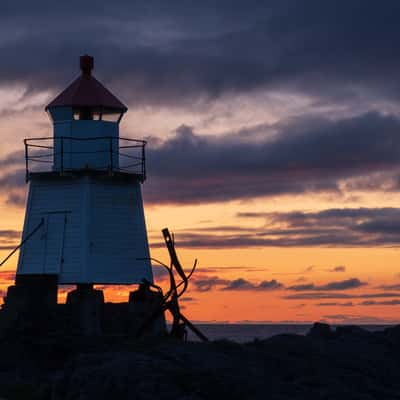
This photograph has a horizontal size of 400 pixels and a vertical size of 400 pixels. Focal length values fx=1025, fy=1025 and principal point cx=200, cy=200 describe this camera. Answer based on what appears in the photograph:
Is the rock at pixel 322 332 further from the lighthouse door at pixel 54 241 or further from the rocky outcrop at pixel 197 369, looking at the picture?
the lighthouse door at pixel 54 241

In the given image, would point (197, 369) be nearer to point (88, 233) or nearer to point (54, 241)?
point (88, 233)

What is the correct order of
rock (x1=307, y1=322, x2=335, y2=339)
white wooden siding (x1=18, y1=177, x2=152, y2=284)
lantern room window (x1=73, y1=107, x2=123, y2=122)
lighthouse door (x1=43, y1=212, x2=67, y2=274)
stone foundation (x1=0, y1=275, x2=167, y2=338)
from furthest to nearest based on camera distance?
rock (x1=307, y1=322, x2=335, y2=339), lantern room window (x1=73, y1=107, x2=123, y2=122), lighthouse door (x1=43, y1=212, x2=67, y2=274), white wooden siding (x1=18, y1=177, x2=152, y2=284), stone foundation (x1=0, y1=275, x2=167, y2=338)

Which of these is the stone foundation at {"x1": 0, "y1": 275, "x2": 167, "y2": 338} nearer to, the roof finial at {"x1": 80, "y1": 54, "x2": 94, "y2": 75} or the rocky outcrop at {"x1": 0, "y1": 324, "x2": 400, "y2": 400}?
the rocky outcrop at {"x1": 0, "y1": 324, "x2": 400, "y2": 400}

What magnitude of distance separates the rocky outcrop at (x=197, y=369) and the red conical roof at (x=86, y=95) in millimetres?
7179

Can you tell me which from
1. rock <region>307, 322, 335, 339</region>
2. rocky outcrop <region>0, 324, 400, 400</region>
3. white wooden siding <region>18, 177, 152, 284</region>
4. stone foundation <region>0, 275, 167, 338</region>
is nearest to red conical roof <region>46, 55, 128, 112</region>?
white wooden siding <region>18, 177, 152, 284</region>

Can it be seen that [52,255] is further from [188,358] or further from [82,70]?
[188,358]

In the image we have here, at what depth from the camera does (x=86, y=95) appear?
30.9m

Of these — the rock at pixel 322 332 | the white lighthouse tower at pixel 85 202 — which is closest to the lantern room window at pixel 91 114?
the white lighthouse tower at pixel 85 202

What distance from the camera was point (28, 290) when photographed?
27812 millimetres

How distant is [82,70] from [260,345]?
1128 centimetres

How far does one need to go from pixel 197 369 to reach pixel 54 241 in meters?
11.1

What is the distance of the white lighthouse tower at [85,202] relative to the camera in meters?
30.4

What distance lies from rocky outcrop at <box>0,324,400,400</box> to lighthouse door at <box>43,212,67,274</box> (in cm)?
303

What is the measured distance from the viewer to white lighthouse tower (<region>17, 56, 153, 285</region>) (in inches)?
1198
